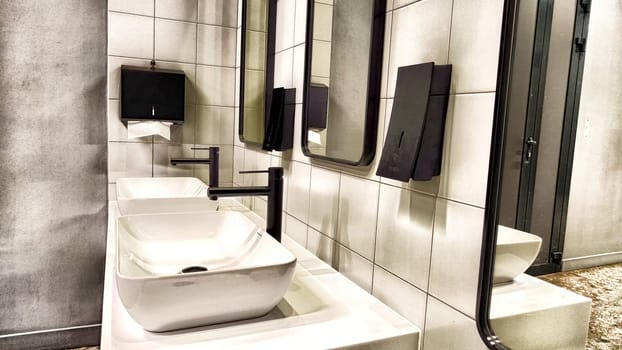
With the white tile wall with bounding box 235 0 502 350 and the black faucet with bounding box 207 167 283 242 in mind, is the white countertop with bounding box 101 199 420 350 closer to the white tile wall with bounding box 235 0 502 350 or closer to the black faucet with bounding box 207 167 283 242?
the white tile wall with bounding box 235 0 502 350

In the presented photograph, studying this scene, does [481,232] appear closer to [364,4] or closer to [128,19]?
[364,4]

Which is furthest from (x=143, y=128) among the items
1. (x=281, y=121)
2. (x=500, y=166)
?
(x=500, y=166)

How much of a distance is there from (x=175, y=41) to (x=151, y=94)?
346 mm

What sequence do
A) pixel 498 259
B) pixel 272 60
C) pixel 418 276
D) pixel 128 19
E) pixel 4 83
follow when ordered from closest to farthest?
pixel 498 259, pixel 418 276, pixel 272 60, pixel 4 83, pixel 128 19

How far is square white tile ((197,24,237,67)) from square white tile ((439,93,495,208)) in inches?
70.5

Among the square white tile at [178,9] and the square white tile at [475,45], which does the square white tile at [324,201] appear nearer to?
the square white tile at [475,45]

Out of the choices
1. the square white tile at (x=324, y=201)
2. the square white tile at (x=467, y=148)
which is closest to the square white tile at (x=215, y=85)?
the square white tile at (x=324, y=201)

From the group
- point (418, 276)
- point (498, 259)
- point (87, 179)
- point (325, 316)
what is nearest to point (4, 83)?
point (87, 179)

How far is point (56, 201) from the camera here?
7.39 ft

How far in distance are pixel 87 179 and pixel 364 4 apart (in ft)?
6.05

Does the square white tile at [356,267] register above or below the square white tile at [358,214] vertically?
below

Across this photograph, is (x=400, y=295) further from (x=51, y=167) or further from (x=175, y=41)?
(x=51, y=167)

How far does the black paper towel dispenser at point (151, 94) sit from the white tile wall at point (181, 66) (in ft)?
0.32

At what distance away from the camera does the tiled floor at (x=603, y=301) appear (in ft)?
1.78
